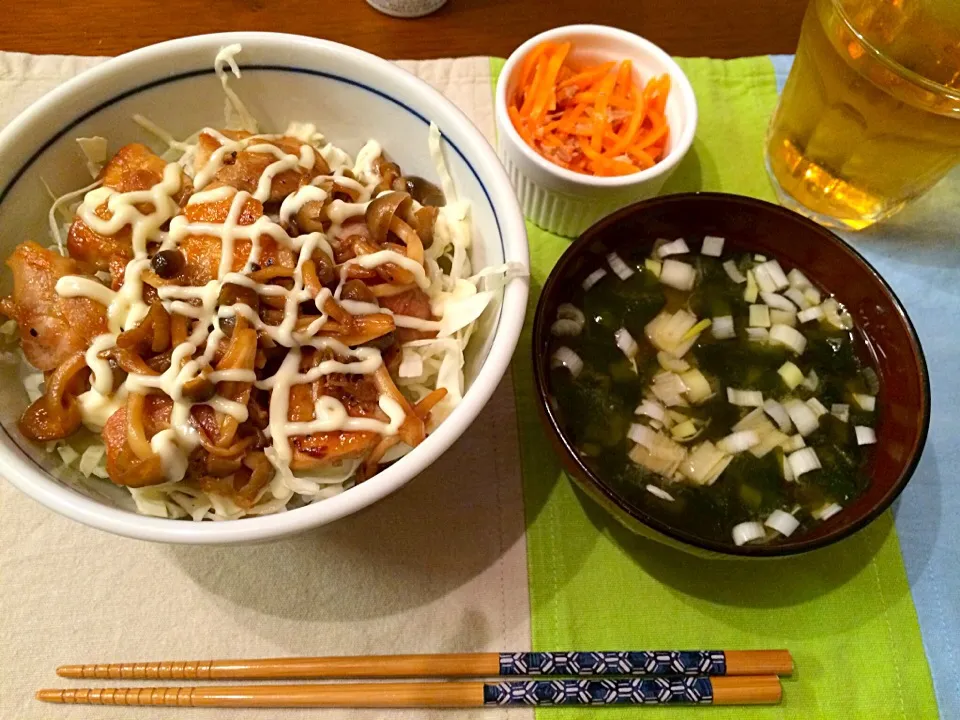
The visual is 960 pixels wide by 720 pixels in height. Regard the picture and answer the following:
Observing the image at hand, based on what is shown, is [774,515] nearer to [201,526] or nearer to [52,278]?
[201,526]

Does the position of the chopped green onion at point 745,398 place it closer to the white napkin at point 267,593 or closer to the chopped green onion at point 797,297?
the chopped green onion at point 797,297

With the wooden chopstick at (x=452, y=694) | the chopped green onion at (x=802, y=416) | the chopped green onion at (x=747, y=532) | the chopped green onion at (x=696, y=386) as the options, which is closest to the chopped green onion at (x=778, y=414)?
the chopped green onion at (x=802, y=416)

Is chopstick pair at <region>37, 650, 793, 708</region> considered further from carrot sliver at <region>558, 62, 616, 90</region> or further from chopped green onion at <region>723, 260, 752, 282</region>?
carrot sliver at <region>558, 62, 616, 90</region>

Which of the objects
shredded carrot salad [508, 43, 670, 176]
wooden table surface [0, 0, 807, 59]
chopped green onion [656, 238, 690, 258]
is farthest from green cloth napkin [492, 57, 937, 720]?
wooden table surface [0, 0, 807, 59]

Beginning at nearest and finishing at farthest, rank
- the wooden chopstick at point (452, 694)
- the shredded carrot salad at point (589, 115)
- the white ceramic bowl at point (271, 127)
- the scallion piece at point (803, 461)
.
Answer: the white ceramic bowl at point (271, 127) < the wooden chopstick at point (452, 694) < the scallion piece at point (803, 461) < the shredded carrot salad at point (589, 115)

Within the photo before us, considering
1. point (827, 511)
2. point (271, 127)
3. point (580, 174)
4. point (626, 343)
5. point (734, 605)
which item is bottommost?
point (734, 605)

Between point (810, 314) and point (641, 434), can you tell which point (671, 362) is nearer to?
point (641, 434)

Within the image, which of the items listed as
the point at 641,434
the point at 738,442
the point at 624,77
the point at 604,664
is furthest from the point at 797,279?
the point at 604,664
